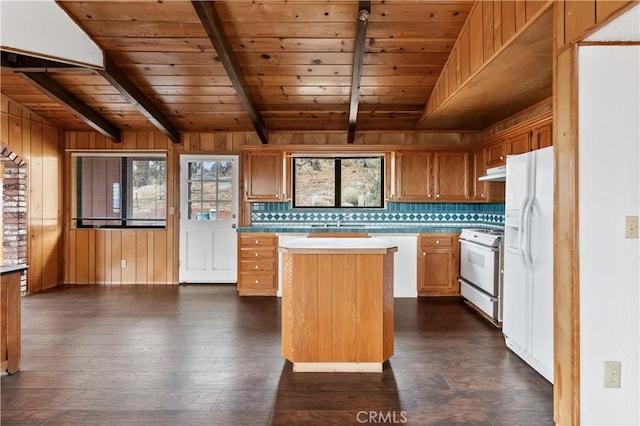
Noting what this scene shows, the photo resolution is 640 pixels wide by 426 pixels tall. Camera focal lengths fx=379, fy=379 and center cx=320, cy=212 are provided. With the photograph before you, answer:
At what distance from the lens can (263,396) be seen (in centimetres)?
235

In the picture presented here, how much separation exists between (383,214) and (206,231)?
8.69ft

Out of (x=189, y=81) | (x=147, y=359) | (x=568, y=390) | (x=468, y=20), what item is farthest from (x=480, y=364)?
(x=189, y=81)

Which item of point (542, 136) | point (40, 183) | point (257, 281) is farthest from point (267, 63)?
point (40, 183)

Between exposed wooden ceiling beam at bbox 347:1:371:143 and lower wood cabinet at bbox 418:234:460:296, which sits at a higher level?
exposed wooden ceiling beam at bbox 347:1:371:143

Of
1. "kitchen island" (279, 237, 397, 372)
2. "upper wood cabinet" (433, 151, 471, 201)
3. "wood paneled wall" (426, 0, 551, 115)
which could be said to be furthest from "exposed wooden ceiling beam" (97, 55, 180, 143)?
"upper wood cabinet" (433, 151, 471, 201)

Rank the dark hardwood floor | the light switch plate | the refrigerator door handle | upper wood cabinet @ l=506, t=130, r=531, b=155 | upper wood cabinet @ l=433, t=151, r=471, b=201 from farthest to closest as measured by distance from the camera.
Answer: upper wood cabinet @ l=433, t=151, r=471, b=201 < upper wood cabinet @ l=506, t=130, r=531, b=155 < the refrigerator door handle < the dark hardwood floor < the light switch plate

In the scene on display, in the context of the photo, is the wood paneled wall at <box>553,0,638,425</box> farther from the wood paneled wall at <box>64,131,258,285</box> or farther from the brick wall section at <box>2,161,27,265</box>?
the brick wall section at <box>2,161,27,265</box>

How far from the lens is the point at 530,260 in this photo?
2.81 m

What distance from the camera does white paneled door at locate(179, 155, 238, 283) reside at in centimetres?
566

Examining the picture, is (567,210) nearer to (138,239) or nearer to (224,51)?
(224,51)

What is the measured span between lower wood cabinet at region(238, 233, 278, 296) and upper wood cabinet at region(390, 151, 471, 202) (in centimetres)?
192

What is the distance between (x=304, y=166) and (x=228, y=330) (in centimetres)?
284

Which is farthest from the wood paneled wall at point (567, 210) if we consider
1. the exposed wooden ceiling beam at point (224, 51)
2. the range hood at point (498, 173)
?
the exposed wooden ceiling beam at point (224, 51)

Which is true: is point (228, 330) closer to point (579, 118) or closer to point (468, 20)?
point (579, 118)
